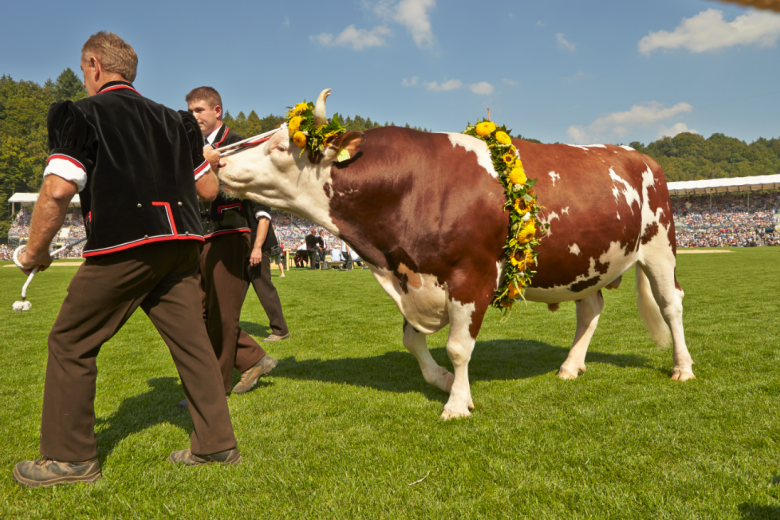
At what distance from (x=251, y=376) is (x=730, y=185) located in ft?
231

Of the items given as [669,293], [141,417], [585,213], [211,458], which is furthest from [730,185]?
[211,458]

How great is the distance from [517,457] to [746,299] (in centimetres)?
855

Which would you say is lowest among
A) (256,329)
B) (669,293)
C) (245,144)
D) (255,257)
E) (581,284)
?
(256,329)

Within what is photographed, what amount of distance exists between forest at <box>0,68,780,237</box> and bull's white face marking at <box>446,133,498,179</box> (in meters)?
47.3

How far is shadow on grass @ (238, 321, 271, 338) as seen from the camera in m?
7.47

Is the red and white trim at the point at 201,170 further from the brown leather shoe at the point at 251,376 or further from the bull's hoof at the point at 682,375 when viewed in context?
the bull's hoof at the point at 682,375

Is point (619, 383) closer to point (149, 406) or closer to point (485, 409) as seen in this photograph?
point (485, 409)

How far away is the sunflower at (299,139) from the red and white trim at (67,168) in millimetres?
1396

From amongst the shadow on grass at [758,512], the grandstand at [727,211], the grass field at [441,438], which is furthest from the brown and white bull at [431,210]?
the grandstand at [727,211]

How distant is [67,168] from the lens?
2395 millimetres

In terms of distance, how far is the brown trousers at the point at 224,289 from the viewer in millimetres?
4016

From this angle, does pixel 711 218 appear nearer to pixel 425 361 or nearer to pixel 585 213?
pixel 585 213

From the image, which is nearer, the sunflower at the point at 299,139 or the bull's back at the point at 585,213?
the sunflower at the point at 299,139

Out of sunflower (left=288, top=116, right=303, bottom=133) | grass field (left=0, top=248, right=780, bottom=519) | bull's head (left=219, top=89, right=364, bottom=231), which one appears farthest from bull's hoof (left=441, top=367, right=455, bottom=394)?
sunflower (left=288, top=116, right=303, bottom=133)
